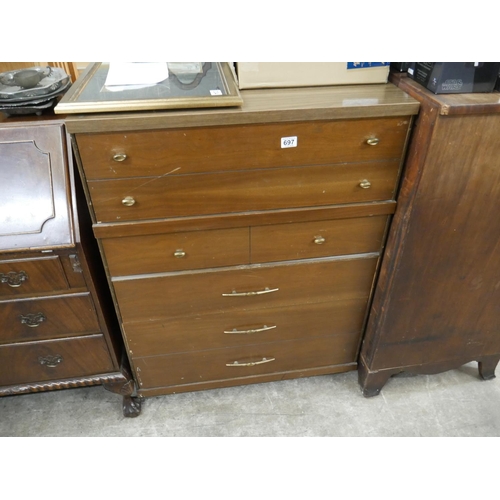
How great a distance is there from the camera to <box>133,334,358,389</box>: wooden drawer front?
58.4 inches

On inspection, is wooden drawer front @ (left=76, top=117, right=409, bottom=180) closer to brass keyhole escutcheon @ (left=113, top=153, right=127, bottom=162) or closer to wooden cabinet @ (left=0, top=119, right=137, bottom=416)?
brass keyhole escutcheon @ (left=113, top=153, right=127, bottom=162)

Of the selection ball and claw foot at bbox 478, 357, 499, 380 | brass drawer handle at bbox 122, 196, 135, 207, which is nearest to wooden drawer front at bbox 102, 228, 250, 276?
brass drawer handle at bbox 122, 196, 135, 207

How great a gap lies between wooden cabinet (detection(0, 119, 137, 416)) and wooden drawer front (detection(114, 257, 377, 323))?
122 mm

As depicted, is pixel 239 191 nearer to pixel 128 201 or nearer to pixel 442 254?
pixel 128 201

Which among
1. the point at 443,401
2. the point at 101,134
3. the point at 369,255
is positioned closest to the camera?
the point at 101,134

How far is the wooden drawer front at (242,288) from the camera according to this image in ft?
4.16

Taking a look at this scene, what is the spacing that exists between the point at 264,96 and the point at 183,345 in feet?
2.91

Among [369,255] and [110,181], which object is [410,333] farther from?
[110,181]

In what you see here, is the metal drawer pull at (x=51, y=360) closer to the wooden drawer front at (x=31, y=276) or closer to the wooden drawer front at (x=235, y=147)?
the wooden drawer front at (x=31, y=276)

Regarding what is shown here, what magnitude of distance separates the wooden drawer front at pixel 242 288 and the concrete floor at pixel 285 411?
48cm

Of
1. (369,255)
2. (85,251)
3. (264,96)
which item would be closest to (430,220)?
(369,255)

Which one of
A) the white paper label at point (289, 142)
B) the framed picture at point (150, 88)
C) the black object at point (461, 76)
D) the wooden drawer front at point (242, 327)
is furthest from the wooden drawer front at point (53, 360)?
the black object at point (461, 76)

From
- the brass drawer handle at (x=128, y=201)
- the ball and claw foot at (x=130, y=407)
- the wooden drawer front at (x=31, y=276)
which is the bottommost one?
the ball and claw foot at (x=130, y=407)

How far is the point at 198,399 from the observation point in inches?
64.2
